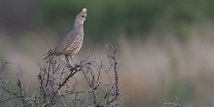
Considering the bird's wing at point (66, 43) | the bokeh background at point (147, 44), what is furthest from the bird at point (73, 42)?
the bokeh background at point (147, 44)

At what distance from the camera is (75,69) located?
4.64 meters

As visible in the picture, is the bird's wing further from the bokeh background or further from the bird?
the bokeh background

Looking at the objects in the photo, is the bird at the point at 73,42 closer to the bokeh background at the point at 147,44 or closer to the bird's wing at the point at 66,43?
the bird's wing at the point at 66,43

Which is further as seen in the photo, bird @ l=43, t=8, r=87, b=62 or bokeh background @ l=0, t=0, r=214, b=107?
bokeh background @ l=0, t=0, r=214, b=107

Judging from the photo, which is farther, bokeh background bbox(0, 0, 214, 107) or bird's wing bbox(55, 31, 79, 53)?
bokeh background bbox(0, 0, 214, 107)

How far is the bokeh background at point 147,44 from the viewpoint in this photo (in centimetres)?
825

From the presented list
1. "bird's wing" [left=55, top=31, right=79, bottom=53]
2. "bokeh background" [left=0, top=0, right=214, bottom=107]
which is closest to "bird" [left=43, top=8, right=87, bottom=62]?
"bird's wing" [left=55, top=31, right=79, bottom=53]

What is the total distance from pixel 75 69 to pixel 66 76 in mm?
54

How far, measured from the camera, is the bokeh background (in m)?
8.25

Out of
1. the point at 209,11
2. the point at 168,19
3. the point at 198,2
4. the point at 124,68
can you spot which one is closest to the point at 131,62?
the point at 124,68

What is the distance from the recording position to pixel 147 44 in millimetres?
9477

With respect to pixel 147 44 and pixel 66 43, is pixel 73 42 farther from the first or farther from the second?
pixel 147 44

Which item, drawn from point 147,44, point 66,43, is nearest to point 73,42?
point 66,43

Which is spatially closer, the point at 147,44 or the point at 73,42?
the point at 73,42
